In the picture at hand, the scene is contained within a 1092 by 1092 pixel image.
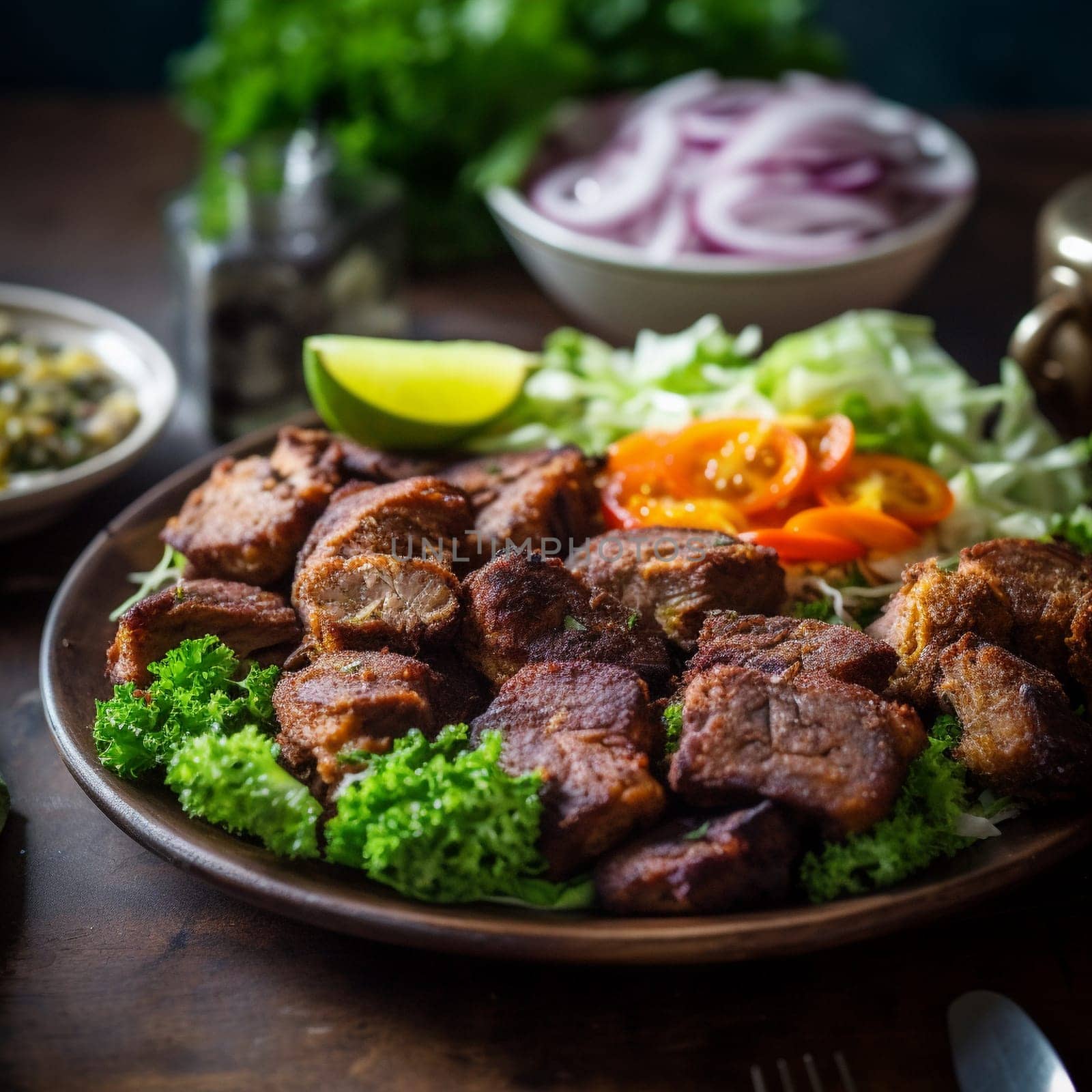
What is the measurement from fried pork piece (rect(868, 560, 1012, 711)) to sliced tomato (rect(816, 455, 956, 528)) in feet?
1.95

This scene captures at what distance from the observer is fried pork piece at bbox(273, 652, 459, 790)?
2416mm

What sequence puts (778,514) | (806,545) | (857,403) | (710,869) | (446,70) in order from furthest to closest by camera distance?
(446,70) < (857,403) < (778,514) < (806,545) < (710,869)

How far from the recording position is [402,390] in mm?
3518

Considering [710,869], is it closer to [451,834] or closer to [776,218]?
[451,834]

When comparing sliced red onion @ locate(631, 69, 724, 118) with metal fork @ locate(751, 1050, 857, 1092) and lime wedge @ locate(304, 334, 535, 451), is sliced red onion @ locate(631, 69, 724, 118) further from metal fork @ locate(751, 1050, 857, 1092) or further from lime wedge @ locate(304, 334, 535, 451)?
metal fork @ locate(751, 1050, 857, 1092)

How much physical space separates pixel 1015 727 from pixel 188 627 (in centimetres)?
190

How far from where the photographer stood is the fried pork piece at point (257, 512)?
119 inches

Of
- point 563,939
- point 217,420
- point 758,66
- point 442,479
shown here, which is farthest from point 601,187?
point 563,939

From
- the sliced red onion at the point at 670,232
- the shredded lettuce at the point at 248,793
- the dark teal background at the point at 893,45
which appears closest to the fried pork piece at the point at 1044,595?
the shredded lettuce at the point at 248,793

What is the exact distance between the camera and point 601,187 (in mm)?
4938

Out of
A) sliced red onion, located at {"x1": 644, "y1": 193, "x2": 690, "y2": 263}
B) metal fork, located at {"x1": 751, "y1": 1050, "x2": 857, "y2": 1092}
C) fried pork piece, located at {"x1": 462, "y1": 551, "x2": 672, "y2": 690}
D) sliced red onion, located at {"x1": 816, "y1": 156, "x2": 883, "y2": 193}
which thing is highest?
sliced red onion, located at {"x1": 816, "y1": 156, "x2": 883, "y2": 193}

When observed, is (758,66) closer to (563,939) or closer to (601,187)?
(601,187)

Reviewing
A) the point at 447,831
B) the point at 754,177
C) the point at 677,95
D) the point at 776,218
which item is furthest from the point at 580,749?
the point at 677,95

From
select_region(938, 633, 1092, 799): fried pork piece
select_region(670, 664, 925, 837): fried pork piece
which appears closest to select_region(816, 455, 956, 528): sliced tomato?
select_region(938, 633, 1092, 799): fried pork piece
